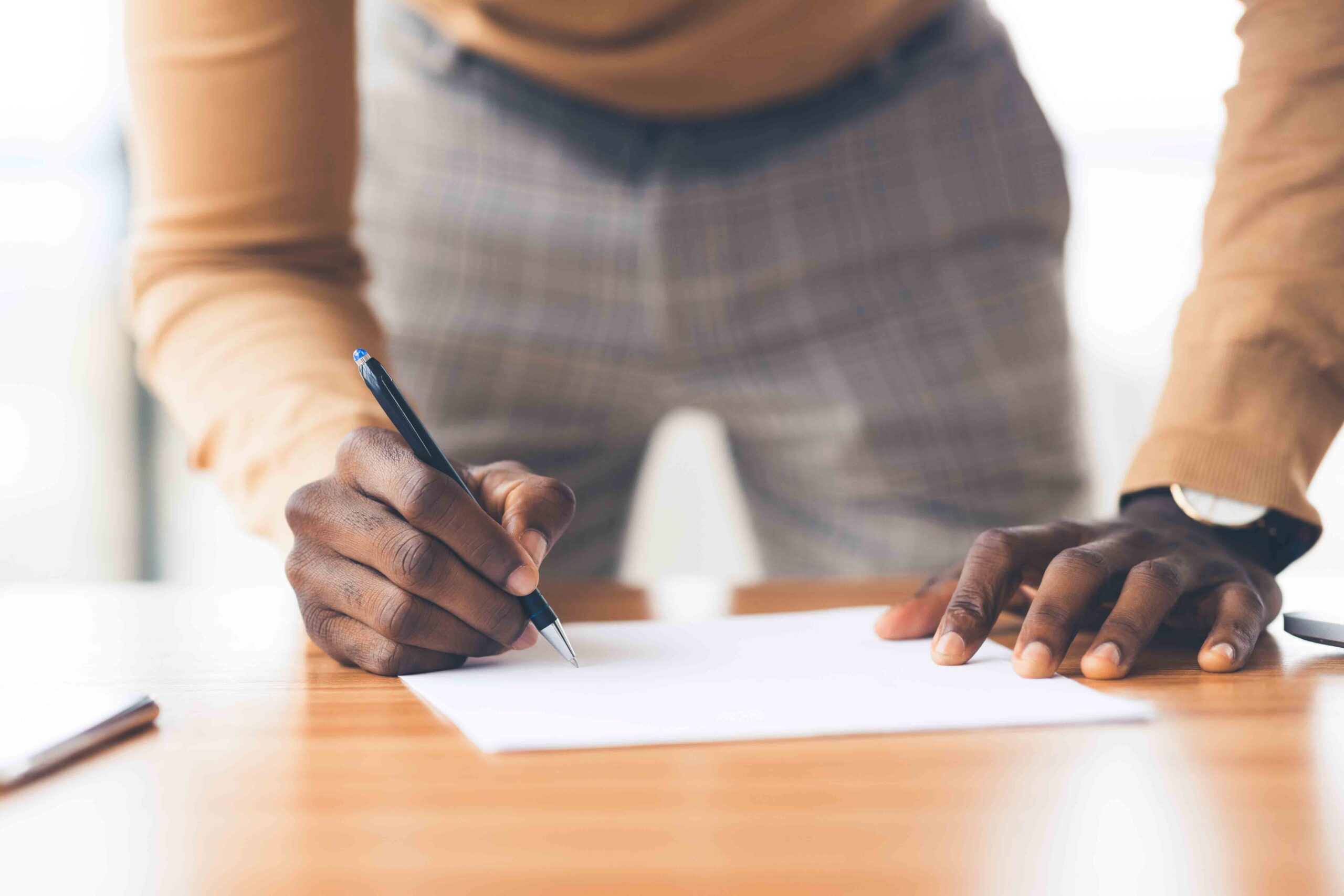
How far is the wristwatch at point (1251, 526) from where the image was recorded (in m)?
0.73

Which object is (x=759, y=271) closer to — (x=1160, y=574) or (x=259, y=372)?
(x=259, y=372)

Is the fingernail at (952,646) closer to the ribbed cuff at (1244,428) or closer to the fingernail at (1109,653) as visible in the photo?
the fingernail at (1109,653)

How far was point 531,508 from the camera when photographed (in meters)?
0.62

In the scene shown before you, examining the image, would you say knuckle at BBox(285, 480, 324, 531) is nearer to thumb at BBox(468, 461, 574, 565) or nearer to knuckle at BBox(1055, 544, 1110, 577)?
thumb at BBox(468, 461, 574, 565)

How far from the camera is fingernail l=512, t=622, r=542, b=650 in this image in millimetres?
611

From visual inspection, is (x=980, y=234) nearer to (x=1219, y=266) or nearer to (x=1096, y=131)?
(x=1219, y=266)

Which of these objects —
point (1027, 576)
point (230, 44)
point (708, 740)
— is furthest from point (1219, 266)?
point (230, 44)

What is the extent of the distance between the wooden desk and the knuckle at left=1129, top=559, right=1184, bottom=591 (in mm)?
61

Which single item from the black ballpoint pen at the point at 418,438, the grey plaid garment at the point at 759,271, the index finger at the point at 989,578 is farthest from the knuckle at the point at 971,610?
the grey plaid garment at the point at 759,271

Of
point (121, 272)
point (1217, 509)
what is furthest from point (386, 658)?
point (121, 272)

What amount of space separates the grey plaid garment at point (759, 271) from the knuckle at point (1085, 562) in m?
0.61

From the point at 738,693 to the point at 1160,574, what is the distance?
0.25 metres

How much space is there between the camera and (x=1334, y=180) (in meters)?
0.78

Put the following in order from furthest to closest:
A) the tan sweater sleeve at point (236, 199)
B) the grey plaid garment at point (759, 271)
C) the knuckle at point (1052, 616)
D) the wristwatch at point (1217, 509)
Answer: the grey plaid garment at point (759, 271), the tan sweater sleeve at point (236, 199), the wristwatch at point (1217, 509), the knuckle at point (1052, 616)
